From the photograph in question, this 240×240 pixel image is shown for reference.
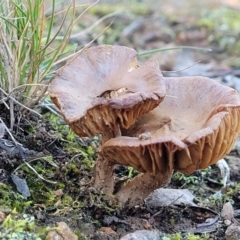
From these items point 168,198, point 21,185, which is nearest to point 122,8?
point 168,198

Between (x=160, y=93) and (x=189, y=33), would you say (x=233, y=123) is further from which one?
(x=189, y=33)

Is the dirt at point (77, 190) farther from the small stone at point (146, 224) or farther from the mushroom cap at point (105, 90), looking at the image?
the mushroom cap at point (105, 90)

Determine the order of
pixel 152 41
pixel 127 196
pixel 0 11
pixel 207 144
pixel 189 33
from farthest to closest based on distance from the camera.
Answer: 1. pixel 189 33
2. pixel 152 41
3. pixel 0 11
4. pixel 127 196
5. pixel 207 144

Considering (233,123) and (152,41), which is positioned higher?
(233,123)

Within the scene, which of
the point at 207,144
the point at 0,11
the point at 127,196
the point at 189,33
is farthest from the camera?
the point at 189,33

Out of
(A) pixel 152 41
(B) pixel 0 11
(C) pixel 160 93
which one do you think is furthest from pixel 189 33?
(C) pixel 160 93

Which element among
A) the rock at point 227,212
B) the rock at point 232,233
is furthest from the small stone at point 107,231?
the rock at point 227,212
